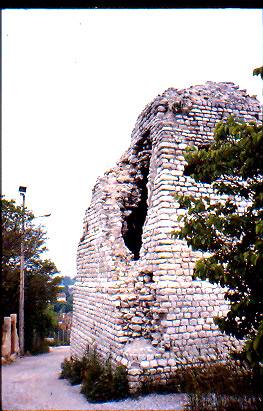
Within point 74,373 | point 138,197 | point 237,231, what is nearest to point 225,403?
point 237,231

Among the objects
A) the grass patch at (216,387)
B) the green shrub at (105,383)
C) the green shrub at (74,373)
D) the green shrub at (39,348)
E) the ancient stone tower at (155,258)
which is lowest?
the green shrub at (39,348)

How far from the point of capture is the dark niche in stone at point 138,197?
317 inches

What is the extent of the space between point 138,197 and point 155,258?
261 cm

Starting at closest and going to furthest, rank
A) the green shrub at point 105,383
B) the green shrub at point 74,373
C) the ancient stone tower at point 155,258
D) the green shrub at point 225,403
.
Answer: the green shrub at point 225,403 < the green shrub at point 105,383 < the ancient stone tower at point 155,258 < the green shrub at point 74,373

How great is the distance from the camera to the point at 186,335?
5613 mm

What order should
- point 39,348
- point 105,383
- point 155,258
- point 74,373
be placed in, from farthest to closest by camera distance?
point 39,348
point 74,373
point 155,258
point 105,383

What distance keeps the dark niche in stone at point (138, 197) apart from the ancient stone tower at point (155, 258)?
1.0 inches

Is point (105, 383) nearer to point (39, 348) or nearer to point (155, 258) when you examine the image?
point (155, 258)

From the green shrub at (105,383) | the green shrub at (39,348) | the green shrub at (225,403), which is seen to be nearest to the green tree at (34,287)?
the green shrub at (39,348)

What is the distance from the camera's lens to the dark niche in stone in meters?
8.06

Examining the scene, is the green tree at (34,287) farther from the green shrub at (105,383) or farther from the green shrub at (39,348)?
the green shrub at (105,383)

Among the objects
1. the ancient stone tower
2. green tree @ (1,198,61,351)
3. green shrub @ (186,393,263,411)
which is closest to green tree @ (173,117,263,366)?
green shrub @ (186,393,263,411)

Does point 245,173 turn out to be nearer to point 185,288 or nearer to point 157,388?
point 185,288

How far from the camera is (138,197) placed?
8.34 metres
